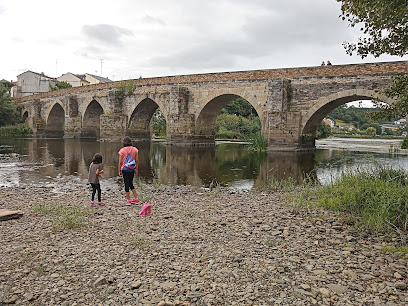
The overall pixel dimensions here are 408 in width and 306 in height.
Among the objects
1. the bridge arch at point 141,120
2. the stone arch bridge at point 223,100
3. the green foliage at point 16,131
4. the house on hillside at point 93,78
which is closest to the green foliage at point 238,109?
the bridge arch at point 141,120

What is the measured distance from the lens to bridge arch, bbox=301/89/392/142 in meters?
16.1

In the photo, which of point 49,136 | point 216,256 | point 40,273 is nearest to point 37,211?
point 40,273

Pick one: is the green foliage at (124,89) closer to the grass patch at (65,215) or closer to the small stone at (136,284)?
the grass patch at (65,215)

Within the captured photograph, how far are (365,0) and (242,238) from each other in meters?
3.59

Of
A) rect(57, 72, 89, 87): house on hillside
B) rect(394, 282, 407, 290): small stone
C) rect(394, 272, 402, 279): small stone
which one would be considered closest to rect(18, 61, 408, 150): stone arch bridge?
rect(394, 272, 402, 279): small stone

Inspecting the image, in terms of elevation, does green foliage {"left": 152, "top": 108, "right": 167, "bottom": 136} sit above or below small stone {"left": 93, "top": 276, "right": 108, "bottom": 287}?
→ above

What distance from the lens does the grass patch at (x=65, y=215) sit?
4.70 metres

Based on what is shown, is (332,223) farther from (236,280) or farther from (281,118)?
(281,118)

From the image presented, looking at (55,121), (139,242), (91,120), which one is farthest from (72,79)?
(139,242)

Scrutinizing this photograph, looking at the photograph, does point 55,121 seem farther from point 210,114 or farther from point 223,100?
point 223,100

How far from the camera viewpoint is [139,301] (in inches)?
109

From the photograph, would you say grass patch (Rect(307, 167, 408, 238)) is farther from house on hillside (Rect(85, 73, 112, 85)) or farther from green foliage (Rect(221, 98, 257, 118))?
house on hillside (Rect(85, 73, 112, 85))

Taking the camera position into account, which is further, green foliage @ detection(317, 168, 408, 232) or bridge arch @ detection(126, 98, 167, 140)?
bridge arch @ detection(126, 98, 167, 140)

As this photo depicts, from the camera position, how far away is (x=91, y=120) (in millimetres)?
34031
